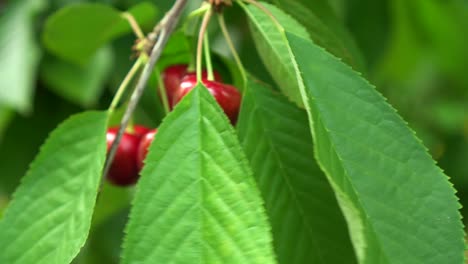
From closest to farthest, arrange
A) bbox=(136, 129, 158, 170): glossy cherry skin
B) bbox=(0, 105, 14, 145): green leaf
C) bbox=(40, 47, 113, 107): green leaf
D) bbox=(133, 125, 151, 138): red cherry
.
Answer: bbox=(136, 129, 158, 170): glossy cherry skin → bbox=(133, 125, 151, 138): red cherry → bbox=(40, 47, 113, 107): green leaf → bbox=(0, 105, 14, 145): green leaf

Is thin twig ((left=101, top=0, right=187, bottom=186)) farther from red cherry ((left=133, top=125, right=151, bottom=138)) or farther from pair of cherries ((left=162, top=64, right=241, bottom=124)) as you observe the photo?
red cherry ((left=133, top=125, right=151, bottom=138))

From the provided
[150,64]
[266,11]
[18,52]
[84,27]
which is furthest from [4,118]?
[266,11]

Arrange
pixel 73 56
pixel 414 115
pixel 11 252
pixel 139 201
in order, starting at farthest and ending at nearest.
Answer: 1. pixel 414 115
2. pixel 73 56
3. pixel 11 252
4. pixel 139 201

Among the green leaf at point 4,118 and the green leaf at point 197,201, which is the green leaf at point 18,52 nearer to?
the green leaf at point 4,118

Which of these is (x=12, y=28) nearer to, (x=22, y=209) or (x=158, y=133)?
(x=22, y=209)

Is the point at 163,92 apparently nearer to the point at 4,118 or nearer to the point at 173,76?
the point at 173,76

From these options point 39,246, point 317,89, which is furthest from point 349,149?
point 39,246

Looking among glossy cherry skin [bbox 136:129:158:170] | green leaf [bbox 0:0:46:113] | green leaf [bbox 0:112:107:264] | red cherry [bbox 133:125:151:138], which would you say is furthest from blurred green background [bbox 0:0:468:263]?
green leaf [bbox 0:112:107:264]
